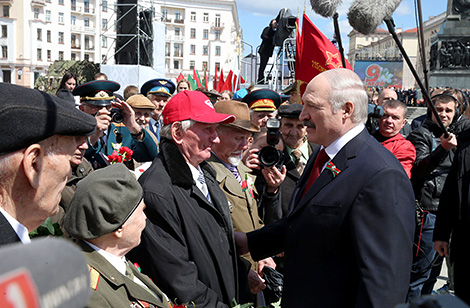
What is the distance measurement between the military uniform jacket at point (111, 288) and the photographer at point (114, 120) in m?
2.32

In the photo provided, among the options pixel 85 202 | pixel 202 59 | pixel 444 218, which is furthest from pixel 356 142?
pixel 202 59

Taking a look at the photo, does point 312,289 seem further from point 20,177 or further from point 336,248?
point 20,177

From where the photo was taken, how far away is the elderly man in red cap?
8.46ft

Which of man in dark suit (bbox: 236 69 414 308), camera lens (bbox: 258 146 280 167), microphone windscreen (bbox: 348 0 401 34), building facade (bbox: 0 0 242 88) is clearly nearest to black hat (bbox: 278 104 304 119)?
camera lens (bbox: 258 146 280 167)

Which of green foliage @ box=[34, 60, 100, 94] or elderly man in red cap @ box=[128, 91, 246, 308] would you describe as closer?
elderly man in red cap @ box=[128, 91, 246, 308]

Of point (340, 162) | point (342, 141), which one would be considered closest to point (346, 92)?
point (342, 141)

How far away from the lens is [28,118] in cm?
138

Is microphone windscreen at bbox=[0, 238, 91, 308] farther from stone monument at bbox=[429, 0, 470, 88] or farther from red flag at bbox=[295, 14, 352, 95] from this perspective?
stone monument at bbox=[429, 0, 470, 88]

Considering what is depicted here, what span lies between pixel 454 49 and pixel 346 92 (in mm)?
19242

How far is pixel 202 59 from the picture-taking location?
91.2 meters

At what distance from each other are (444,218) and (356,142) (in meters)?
2.43

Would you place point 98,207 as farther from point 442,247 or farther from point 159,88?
point 159,88

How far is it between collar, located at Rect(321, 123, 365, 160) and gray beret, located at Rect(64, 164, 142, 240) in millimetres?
1007

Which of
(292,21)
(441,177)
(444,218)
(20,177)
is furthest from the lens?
(292,21)
